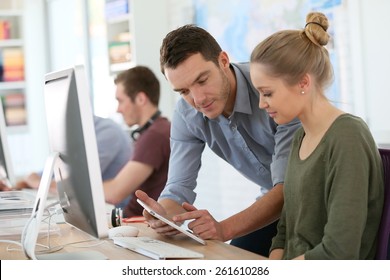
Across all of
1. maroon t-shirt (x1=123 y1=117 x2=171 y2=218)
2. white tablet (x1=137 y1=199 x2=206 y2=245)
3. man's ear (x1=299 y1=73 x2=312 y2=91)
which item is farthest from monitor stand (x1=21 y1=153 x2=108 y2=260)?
maroon t-shirt (x1=123 y1=117 x2=171 y2=218)

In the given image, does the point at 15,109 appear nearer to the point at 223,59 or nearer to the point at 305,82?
the point at 223,59

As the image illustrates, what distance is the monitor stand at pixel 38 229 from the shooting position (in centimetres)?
126

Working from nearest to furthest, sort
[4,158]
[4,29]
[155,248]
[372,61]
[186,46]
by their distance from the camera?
1. [155,248]
2. [186,46]
3. [4,158]
4. [372,61]
5. [4,29]

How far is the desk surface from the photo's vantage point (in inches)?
53.2

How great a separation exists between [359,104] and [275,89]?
131cm

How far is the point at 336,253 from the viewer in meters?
1.21

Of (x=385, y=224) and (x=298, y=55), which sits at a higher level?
(x=298, y=55)

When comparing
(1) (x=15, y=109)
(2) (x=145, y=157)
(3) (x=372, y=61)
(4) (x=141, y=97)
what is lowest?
(1) (x=15, y=109)

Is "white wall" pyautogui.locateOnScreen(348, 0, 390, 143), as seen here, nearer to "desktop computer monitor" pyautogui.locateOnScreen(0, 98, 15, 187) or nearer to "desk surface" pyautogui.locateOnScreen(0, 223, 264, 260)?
"desk surface" pyautogui.locateOnScreen(0, 223, 264, 260)

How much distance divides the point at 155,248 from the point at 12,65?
4509 millimetres

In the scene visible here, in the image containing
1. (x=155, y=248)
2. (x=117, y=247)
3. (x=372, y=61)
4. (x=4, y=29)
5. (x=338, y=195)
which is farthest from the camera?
(x=4, y=29)

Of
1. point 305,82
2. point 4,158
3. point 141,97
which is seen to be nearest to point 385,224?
point 305,82

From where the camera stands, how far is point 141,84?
9.27ft

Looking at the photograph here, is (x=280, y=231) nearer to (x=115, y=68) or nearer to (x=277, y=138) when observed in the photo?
(x=277, y=138)
